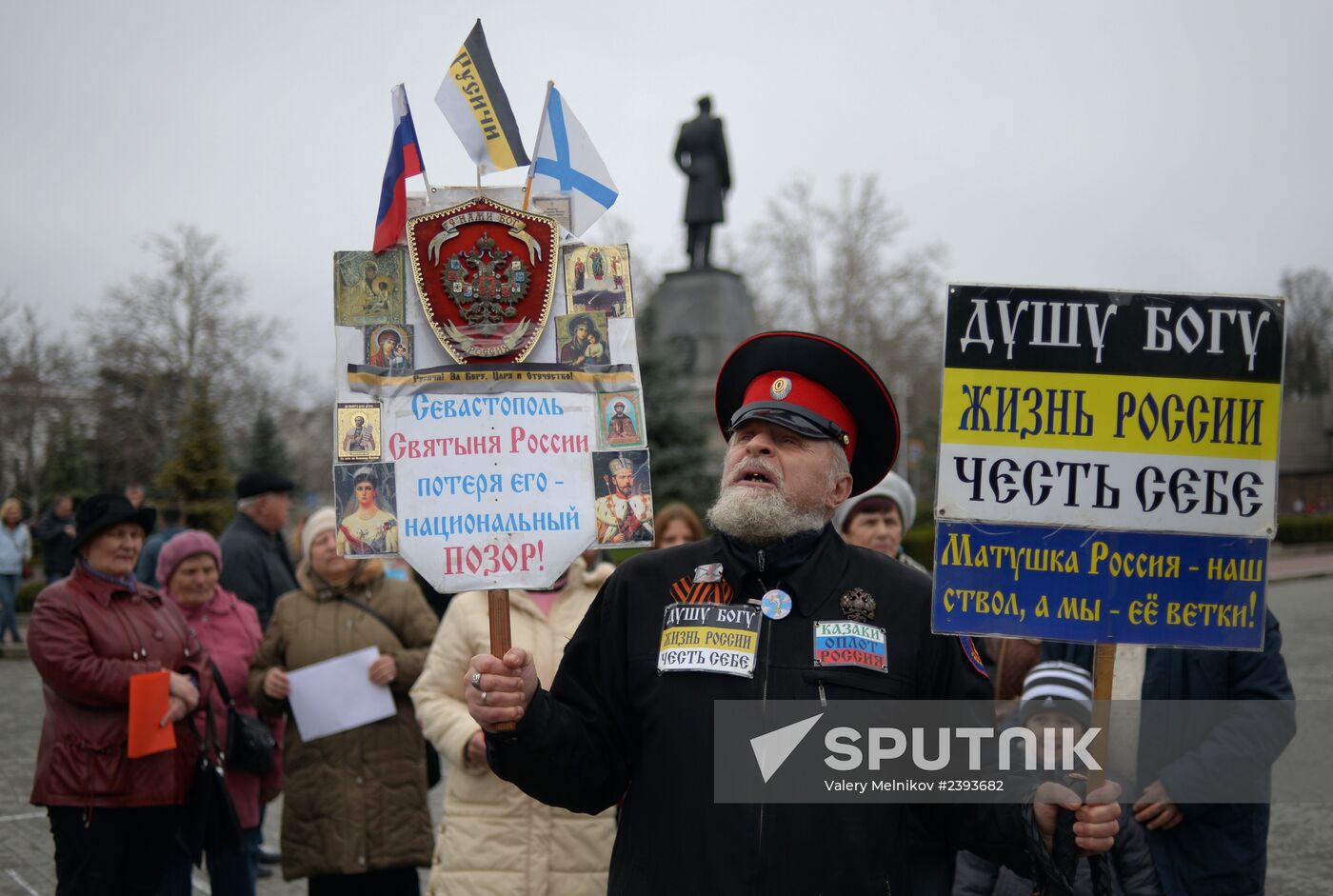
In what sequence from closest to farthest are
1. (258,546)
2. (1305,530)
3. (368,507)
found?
(368,507) → (258,546) → (1305,530)

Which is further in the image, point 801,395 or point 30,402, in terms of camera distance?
point 30,402

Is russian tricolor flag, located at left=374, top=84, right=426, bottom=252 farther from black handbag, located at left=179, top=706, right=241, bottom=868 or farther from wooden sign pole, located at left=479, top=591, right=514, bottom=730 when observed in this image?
black handbag, located at left=179, top=706, right=241, bottom=868

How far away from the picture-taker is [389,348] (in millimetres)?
2691

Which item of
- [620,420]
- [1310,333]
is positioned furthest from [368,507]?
[1310,333]

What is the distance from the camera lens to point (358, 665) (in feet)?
16.3

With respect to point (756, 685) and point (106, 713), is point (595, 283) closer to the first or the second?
point (756, 685)

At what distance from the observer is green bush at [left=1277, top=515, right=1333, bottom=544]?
112 ft

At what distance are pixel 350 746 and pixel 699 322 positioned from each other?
61.3 ft

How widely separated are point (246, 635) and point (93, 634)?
3.38ft

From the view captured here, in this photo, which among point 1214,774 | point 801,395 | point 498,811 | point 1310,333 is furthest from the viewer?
point 1310,333

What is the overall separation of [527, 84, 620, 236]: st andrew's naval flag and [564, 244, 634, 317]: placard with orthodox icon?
0.06 m

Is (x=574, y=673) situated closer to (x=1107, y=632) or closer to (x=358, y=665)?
(x=1107, y=632)

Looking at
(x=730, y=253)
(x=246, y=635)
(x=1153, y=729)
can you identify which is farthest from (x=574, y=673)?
(x=730, y=253)

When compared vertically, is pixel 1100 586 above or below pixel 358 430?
below
